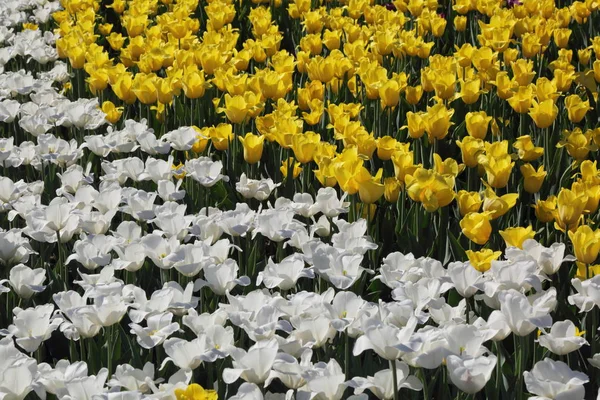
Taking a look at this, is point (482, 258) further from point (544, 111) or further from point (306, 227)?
point (544, 111)

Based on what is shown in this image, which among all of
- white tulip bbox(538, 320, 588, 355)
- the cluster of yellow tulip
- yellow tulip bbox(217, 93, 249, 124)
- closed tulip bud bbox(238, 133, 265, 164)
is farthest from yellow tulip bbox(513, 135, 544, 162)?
white tulip bbox(538, 320, 588, 355)

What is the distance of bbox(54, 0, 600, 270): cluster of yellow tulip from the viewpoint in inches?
118

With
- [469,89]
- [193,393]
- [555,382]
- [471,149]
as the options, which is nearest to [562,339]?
[555,382]

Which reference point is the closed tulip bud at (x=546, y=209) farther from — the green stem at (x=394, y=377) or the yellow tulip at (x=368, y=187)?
the green stem at (x=394, y=377)

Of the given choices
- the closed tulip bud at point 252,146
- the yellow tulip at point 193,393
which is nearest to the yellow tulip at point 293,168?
the closed tulip bud at point 252,146

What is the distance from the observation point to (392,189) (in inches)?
125

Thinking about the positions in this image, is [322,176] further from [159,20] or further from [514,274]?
[159,20]

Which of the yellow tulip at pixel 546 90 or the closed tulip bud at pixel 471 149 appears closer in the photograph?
the closed tulip bud at pixel 471 149

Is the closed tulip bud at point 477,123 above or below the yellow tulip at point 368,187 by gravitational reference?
above

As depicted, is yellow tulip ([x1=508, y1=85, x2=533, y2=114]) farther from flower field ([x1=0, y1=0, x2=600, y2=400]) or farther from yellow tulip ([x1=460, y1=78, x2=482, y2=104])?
yellow tulip ([x1=460, y1=78, x2=482, y2=104])

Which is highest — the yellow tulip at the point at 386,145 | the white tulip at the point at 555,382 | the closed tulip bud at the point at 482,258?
the white tulip at the point at 555,382

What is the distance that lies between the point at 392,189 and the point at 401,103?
1.18 meters

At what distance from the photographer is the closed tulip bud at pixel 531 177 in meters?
3.13

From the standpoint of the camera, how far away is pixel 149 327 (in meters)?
2.16
